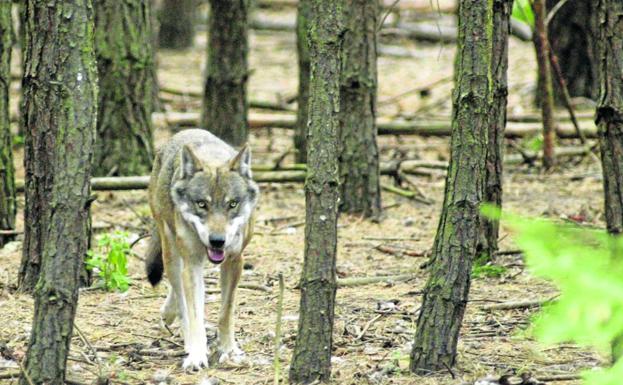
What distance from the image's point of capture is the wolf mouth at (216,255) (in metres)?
6.84

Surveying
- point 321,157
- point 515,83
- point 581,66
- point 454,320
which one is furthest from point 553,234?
point 515,83

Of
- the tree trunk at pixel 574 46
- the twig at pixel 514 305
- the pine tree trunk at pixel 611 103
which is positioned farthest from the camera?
the tree trunk at pixel 574 46

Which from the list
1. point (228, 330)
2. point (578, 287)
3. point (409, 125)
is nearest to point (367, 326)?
point (228, 330)

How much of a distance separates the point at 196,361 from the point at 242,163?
142 centimetres

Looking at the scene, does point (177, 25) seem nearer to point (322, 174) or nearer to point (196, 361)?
point (196, 361)

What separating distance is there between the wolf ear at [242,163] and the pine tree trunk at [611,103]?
241cm

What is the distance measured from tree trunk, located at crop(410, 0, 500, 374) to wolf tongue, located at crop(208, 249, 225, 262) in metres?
1.49

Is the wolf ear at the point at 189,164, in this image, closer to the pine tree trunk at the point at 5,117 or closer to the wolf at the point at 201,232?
the wolf at the point at 201,232

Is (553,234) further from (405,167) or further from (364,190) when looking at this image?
(405,167)

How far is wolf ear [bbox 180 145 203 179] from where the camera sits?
23.6 ft

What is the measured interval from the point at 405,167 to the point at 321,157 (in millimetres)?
7504

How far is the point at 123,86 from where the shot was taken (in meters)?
12.1

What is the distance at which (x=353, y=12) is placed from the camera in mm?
10898

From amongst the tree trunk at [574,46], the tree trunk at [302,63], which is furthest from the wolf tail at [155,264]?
the tree trunk at [574,46]
